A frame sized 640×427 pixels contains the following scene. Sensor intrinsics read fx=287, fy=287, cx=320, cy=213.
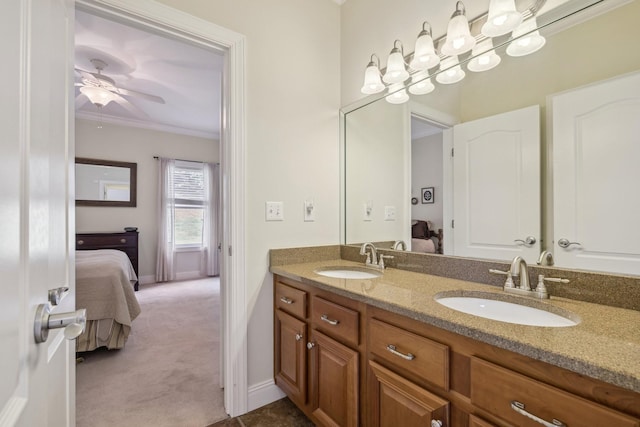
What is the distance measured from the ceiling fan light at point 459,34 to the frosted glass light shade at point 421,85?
0.22 m

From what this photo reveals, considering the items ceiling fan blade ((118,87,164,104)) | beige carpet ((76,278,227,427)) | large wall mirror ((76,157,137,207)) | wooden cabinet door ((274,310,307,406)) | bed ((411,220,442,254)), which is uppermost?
ceiling fan blade ((118,87,164,104))

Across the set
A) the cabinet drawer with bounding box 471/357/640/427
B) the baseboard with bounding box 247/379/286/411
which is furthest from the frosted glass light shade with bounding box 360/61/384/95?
the baseboard with bounding box 247/379/286/411

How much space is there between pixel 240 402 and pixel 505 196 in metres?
1.78

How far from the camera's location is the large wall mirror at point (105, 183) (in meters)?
4.23

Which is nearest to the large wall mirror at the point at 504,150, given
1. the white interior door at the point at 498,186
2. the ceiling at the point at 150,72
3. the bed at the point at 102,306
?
the white interior door at the point at 498,186

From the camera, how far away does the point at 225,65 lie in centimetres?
171

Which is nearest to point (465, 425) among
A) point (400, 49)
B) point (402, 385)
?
point (402, 385)

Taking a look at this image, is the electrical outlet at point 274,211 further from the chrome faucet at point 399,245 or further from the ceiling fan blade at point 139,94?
the ceiling fan blade at point 139,94

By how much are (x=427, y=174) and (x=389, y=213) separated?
1.29 ft

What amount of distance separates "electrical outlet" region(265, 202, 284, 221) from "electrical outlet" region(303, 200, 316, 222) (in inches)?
7.1

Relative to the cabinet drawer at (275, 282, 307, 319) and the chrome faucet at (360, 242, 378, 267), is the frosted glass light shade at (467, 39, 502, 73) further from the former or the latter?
the cabinet drawer at (275, 282, 307, 319)

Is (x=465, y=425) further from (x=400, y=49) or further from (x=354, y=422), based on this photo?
(x=400, y=49)

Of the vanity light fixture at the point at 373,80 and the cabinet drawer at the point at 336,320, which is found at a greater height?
the vanity light fixture at the point at 373,80

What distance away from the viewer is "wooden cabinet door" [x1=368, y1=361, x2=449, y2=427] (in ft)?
2.93
